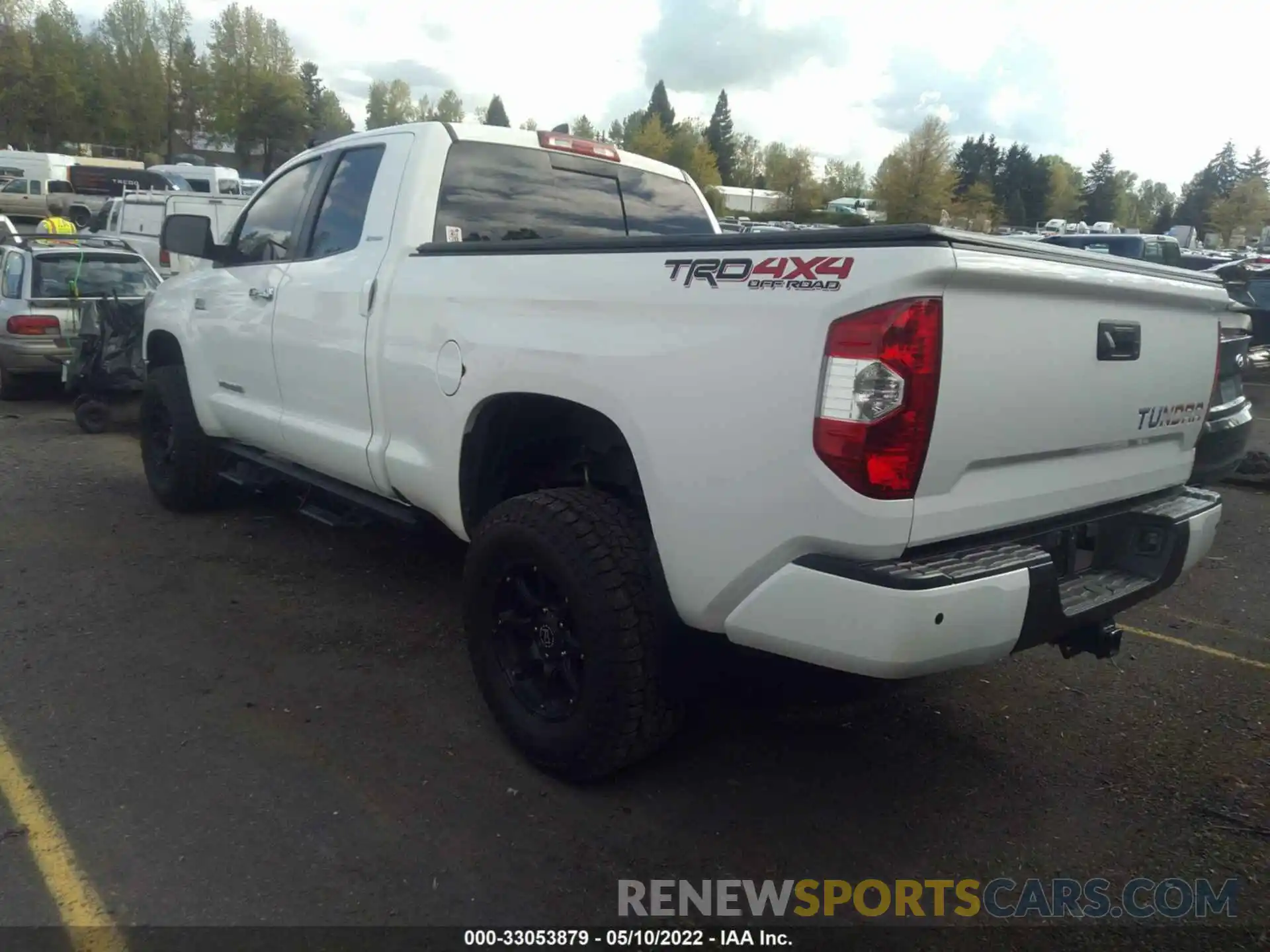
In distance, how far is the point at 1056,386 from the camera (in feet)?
8.59

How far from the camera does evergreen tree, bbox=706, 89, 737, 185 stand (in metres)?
85.4

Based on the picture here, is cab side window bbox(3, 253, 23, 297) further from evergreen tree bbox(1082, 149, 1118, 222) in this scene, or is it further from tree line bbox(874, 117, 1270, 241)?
evergreen tree bbox(1082, 149, 1118, 222)

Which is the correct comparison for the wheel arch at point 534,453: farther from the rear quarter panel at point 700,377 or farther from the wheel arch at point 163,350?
the wheel arch at point 163,350

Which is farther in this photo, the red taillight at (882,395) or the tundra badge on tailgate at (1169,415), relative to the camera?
the tundra badge on tailgate at (1169,415)

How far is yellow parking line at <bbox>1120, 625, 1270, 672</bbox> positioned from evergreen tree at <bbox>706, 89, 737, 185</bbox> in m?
80.8

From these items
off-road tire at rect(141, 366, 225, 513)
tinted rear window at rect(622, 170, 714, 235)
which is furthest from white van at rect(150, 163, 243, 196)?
tinted rear window at rect(622, 170, 714, 235)

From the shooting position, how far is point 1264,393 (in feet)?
44.4

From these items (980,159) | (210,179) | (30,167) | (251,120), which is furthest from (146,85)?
(980,159)

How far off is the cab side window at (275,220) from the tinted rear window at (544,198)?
1062 millimetres

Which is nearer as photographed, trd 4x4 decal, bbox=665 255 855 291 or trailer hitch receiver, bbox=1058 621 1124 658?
trd 4x4 decal, bbox=665 255 855 291

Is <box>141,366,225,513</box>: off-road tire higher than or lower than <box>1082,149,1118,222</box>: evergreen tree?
lower

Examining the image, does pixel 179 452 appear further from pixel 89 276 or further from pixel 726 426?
pixel 89 276

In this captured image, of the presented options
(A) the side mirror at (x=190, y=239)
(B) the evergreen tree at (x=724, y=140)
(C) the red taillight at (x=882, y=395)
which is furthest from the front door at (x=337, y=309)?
(B) the evergreen tree at (x=724, y=140)

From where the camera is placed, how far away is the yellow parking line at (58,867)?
2475 millimetres
